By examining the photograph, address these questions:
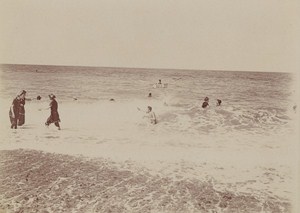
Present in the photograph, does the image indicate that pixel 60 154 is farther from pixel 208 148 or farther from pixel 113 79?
pixel 208 148

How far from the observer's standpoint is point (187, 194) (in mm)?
3143

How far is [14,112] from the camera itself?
332 cm

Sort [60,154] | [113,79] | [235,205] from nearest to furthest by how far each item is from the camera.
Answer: [235,205]
[60,154]
[113,79]

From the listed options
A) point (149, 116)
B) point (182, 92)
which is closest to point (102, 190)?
point (149, 116)

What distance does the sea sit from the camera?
3.17 meters

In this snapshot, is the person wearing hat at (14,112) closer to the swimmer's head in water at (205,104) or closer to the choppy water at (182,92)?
the choppy water at (182,92)

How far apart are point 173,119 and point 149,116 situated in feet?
0.70

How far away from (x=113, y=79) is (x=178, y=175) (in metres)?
1.07

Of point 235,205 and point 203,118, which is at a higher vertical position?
point 203,118

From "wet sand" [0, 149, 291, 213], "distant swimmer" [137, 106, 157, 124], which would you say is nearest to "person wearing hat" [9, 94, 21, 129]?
"wet sand" [0, 149, 291, 213]

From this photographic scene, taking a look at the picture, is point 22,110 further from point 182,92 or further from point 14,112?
point 182,92

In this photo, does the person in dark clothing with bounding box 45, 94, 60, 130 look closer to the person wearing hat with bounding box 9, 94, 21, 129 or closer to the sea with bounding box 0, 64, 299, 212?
the sea with bounding box 0, 64, 299, 212

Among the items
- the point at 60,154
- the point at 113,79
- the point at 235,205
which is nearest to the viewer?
the point at 235,205

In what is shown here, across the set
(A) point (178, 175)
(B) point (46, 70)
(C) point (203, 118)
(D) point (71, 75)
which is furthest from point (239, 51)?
(B) point (46, 70)
